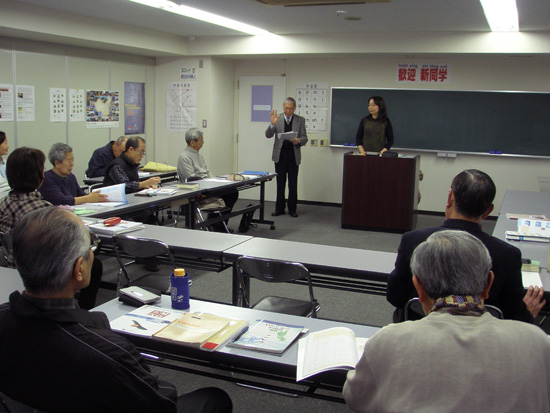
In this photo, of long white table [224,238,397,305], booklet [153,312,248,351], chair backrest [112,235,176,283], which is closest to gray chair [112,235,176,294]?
chair backrest [112,235,176,283]

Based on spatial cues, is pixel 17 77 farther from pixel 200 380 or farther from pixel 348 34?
pixel 200 380

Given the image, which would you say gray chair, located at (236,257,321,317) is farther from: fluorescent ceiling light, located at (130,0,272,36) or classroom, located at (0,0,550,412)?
fluorescent ceiling light, located at (130,0,272,36)

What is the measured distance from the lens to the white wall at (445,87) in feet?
24.6

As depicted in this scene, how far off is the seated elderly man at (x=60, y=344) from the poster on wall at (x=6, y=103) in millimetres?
5202

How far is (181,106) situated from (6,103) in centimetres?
293

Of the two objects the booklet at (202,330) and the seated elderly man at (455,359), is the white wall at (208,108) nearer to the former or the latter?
the booklet at (202,330)

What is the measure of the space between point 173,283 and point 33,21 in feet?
15.3

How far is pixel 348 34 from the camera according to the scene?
24.3 ft

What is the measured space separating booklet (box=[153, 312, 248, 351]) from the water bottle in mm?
118

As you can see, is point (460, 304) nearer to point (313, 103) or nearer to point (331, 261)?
point (331, 261)

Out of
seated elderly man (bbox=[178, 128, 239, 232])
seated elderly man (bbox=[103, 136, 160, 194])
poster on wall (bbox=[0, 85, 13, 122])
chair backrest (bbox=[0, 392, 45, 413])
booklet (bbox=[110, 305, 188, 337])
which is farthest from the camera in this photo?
seated elderly man (bbox=[178, 128, 239, 232])

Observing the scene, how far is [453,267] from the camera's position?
1.41 m

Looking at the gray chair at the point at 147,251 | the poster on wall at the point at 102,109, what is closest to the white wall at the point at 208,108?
the poster on wall at the point at 102,109

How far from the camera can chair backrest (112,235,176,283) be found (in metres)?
3.18
